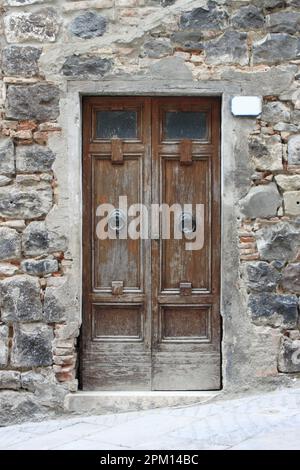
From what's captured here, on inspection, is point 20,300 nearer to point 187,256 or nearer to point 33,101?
point 187,256

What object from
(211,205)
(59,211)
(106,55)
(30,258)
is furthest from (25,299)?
(106,55)

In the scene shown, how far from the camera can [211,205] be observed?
Result: 5832mm

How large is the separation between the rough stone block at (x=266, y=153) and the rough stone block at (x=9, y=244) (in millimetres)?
1944

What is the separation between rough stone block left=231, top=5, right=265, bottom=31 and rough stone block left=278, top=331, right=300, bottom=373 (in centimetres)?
247

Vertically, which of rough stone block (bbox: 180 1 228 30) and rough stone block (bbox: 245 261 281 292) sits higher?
rough stone block (bbox: 180 1 228 30)

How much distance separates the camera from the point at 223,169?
570 centimetres

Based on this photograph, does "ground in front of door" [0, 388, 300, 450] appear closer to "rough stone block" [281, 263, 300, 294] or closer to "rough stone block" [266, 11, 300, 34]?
"rough stone block" [281, 263, 300, 294]

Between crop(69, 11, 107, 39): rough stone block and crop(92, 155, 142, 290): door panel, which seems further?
crop(92, 155, 142, 290): door panel

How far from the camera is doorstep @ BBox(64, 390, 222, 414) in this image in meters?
5.61

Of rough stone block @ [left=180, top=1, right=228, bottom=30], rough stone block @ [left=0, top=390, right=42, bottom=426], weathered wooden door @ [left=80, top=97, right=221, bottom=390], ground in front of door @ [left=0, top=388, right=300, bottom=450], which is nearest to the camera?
ground in front of door @ [left=0, top=388, right=300, bottom=450]

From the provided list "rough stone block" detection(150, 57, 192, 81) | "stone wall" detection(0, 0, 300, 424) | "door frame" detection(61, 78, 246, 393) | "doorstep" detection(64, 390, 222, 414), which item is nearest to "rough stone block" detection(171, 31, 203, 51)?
"stone wall" detection(0, 0, 300, 424)

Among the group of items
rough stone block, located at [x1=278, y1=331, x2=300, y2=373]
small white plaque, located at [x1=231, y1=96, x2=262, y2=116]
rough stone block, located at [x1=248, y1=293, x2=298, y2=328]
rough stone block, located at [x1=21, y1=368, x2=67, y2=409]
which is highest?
small white plaque, located at [x1=231, y1=96, x2=262, y2=116]

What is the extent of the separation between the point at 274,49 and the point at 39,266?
2499 mm

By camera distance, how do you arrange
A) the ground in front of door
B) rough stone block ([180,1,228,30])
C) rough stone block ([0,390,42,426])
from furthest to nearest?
rough stone block ([180,1,228,30]) → rough stone block ([0,390,42,426]) → the ground in front of door
